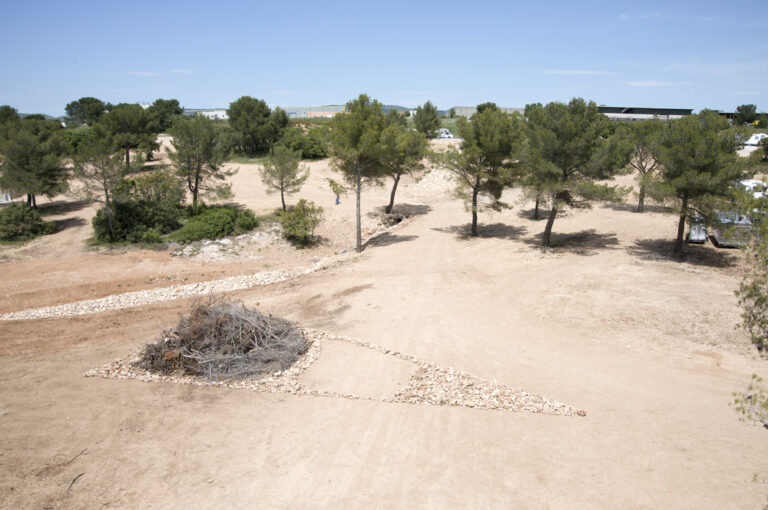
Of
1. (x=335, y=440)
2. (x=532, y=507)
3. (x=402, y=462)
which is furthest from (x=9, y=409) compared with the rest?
(x=532, y=507)

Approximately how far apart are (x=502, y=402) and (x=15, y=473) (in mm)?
8593

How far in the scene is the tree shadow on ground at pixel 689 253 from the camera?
59.6ft

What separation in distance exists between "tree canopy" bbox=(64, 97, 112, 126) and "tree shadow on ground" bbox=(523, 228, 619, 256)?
92389 millimetres

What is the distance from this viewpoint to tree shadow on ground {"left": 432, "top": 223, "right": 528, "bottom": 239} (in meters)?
25.2

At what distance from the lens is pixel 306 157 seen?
5081 centimetres

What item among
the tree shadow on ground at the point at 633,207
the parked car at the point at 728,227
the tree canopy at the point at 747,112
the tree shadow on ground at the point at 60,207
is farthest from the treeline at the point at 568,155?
the tree canopy at the point at 747,112

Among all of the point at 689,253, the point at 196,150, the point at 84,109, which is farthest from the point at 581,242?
the point at 84,109

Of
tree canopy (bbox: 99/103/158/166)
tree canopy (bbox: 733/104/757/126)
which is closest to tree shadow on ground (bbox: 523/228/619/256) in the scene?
tree canopy (bbox: 99/103/158/166)

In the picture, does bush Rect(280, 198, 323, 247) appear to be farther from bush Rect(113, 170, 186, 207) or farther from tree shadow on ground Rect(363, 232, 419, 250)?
bush Rect(113, 170, 186, 207)

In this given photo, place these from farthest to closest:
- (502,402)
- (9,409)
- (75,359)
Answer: (75,359) < (502,402) < (9,409)

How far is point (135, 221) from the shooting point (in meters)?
27.1

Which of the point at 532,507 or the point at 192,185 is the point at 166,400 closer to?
the point at 532,507

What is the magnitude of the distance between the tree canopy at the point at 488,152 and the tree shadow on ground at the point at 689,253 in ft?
23.3

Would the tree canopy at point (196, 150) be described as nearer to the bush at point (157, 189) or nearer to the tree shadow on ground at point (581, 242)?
the bush at point (157, 189)
